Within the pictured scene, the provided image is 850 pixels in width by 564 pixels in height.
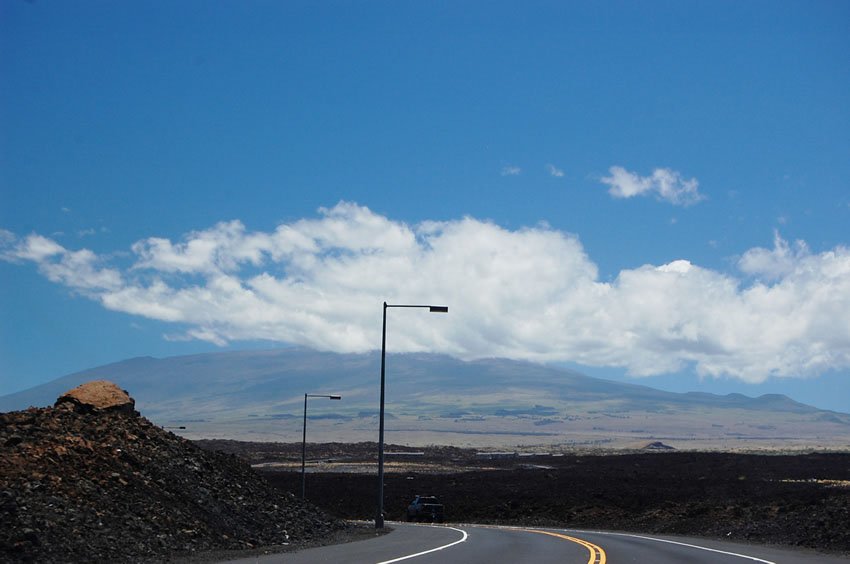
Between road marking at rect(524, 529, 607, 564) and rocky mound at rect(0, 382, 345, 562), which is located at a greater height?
rocky mound at rect(0, 382, 345, 562)

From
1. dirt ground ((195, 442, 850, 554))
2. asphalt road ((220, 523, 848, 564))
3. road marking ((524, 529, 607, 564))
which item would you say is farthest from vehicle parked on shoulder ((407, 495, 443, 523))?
road marking ((524, 529, 607, 564))

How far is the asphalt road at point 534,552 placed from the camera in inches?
978

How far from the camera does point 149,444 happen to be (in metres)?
33.0

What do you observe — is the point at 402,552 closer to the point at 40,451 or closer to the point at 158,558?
the point at 158,558

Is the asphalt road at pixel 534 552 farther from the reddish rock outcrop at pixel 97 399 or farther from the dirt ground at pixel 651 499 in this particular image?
the reddish rock outcrop at pixel 97 399

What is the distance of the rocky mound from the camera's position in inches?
906

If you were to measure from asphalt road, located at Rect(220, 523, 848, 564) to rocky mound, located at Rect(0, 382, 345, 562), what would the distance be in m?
3.03

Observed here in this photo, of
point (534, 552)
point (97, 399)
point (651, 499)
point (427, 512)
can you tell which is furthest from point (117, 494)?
point (651, 499)

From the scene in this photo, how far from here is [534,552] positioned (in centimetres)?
2828

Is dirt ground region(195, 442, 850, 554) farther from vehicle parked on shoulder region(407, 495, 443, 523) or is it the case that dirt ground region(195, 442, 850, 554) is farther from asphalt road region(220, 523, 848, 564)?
vehicle parked on shoulder region(407, 495, 443, 523)

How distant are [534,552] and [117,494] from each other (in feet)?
39.6

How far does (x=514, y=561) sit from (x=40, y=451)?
1370cm

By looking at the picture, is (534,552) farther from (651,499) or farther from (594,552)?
(651,499)

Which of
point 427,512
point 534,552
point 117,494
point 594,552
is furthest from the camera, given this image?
point 427,512
